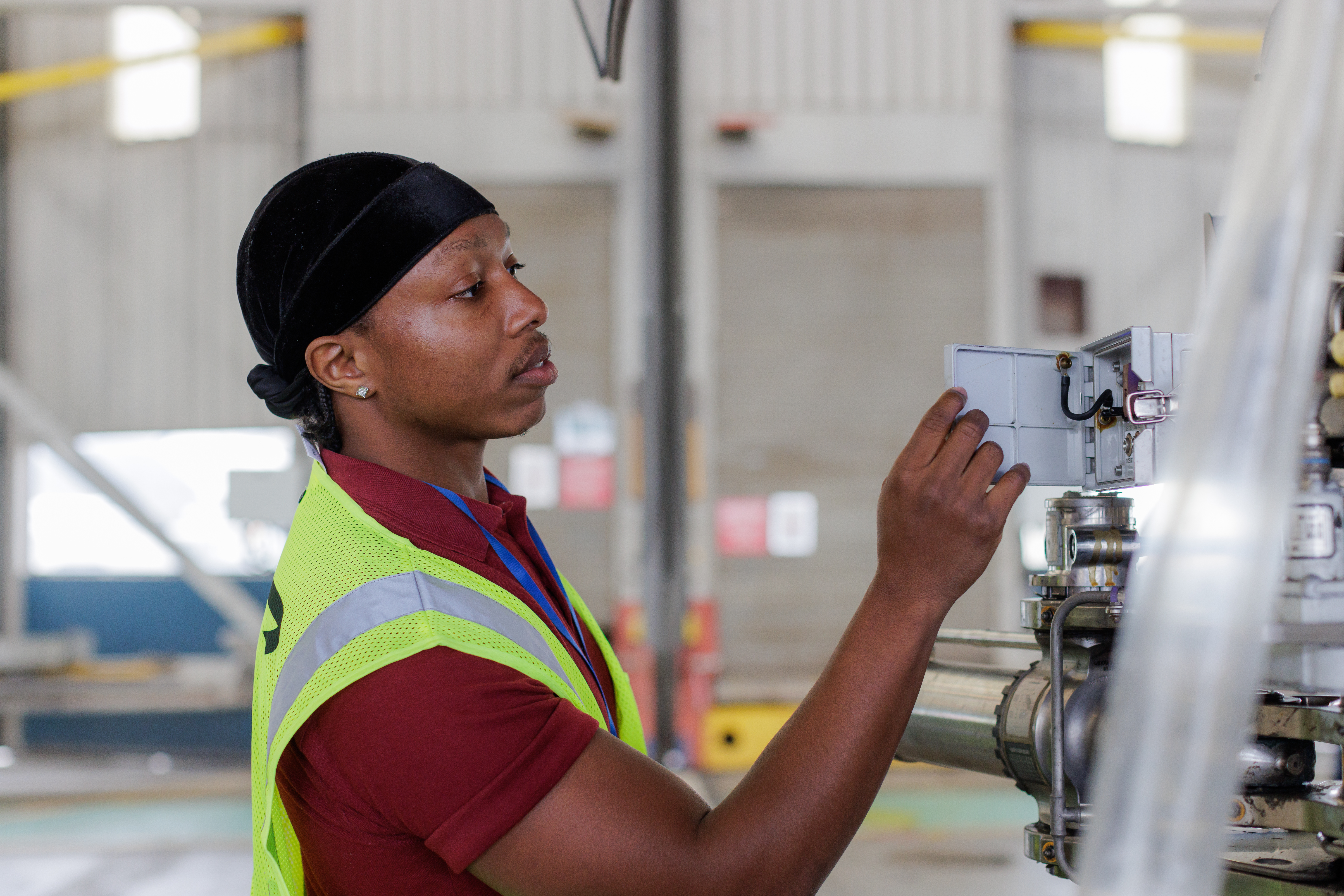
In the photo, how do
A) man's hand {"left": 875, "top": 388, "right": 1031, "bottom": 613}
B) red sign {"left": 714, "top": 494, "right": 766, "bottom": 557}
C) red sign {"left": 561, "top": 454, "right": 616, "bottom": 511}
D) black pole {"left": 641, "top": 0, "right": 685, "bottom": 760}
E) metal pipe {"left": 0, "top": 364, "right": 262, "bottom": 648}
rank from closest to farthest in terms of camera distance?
1. man's hand {"left": 875, "top": 388, "right": 1031, "bottom": 613}
2. black pole {"left": 641, "top": 0, "right": 685, "bottom": 760}
3. metal pipe {"left": 0, "top": 364, "right": 262, "bottom": 648}
4. red sign {"left": 561, "top": 454, "right": 616, "bottom": 511}
5. red sign {"left": 714, "top": 494, "right": 766, "bottom": 557}

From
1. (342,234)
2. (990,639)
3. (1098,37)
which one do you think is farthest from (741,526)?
(342,234)

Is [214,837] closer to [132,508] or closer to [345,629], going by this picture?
[132,508]

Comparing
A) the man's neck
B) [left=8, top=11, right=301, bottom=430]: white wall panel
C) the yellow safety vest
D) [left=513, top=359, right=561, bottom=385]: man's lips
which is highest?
[left=8, top=11, right=301, bottom=430]: white wall panel

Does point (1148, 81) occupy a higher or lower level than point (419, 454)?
higher

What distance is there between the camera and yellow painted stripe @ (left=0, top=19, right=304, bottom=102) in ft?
28.3

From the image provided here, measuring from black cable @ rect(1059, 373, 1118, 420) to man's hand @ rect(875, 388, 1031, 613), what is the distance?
0.25 m

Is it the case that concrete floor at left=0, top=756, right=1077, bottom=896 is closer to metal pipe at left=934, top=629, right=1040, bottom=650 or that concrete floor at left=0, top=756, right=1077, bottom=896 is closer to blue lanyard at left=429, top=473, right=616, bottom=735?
metal pipe at left=934, top=629, right=1040, bottom=650

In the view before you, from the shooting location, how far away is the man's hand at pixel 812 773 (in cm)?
92

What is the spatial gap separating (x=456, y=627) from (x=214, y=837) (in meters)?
5.35

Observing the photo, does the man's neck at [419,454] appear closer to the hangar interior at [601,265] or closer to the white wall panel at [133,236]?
the hangar interior at [601,265]

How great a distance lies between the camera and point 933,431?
108cm

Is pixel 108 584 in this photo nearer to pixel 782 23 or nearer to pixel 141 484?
pixel 141 484

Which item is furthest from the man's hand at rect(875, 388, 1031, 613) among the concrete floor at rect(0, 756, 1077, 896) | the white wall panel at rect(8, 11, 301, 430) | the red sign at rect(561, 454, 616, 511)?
the white wall panel at rect(8, 11, 301, 430)

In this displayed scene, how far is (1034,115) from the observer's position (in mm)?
8922
